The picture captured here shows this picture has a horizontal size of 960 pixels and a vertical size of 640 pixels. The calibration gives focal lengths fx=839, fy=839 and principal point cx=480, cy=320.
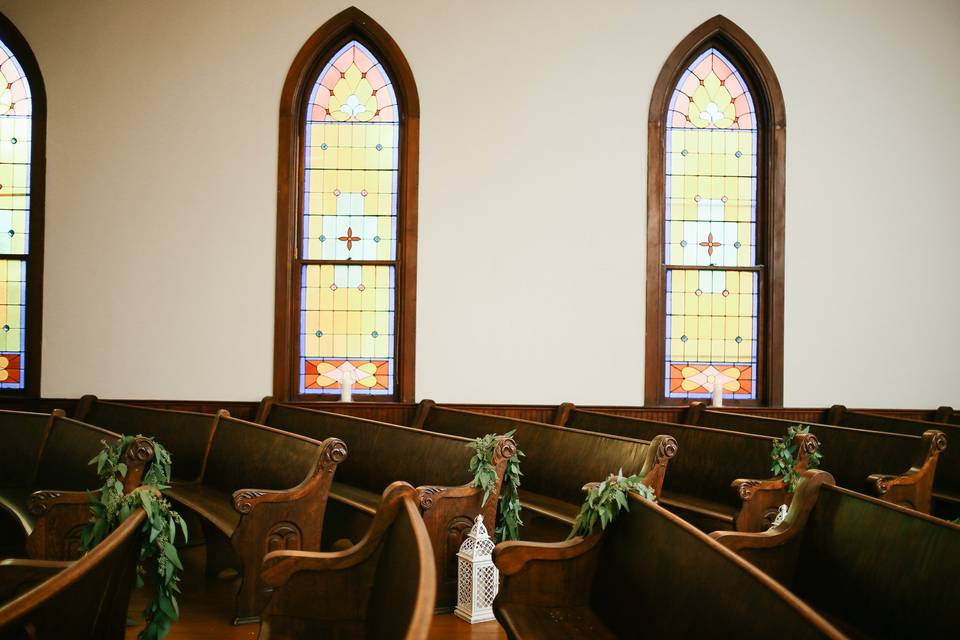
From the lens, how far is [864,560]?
2.40 metres

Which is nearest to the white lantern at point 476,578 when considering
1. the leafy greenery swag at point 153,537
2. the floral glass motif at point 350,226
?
the leafy greenery swag at point 153,537

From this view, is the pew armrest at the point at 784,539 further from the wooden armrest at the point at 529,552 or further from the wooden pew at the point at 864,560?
the wooden armrest at the point at 529,552

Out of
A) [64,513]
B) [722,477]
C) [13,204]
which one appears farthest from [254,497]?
[13,204]

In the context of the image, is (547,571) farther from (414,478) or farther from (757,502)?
(414,478)

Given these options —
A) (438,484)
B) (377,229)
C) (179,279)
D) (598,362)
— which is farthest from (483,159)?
(438,484)

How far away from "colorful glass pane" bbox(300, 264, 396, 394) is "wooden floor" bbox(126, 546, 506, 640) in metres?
2.59

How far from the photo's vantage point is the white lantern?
3.87m

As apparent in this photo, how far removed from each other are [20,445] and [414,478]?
2513 mm

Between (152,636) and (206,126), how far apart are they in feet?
16.2

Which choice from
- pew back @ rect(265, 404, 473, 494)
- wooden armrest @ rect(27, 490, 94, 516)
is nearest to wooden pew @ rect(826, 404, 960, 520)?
pew back @ rect(265, 404, 473, 494)

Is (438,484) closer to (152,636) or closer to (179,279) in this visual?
(152,636)

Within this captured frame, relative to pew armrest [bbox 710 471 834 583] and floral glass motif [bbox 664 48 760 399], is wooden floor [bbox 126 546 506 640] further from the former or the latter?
floral glass motif [bbox 664 48 760 399]

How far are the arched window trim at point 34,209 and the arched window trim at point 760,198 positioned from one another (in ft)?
16.0

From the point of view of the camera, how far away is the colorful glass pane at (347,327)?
22.5 ft
